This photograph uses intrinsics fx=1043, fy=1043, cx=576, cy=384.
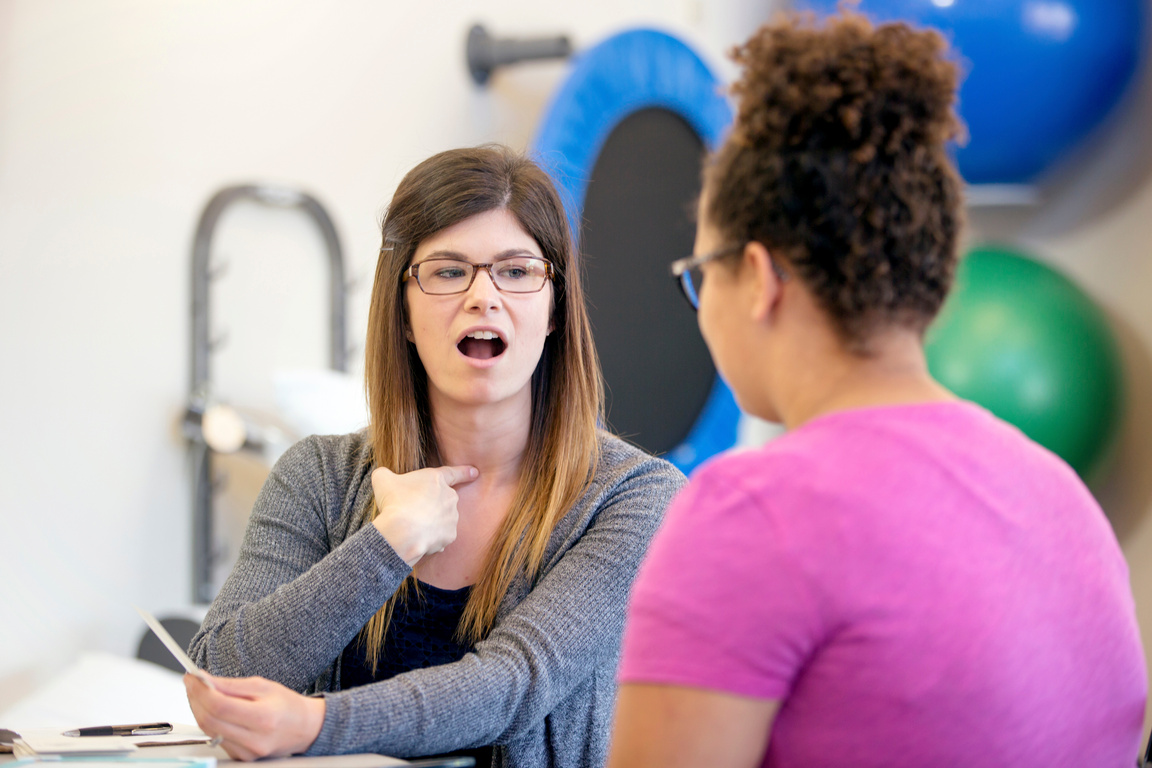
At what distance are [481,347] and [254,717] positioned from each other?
0.51m

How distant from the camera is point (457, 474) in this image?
3.87 feet

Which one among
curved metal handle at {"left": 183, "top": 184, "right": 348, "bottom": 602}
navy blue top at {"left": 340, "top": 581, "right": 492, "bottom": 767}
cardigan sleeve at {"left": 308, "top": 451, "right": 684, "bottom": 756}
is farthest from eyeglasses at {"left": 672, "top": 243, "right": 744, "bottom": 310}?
curved metal handle at {"left": 183, "top": 184, "right": 348, "bottom": 602}

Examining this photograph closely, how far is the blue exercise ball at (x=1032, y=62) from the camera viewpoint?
91.3 inches

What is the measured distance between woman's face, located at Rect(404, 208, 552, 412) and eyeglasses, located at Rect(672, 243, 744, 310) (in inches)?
13.6

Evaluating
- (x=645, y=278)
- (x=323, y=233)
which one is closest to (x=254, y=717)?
(x=323, y=233)

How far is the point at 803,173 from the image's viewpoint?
65cm

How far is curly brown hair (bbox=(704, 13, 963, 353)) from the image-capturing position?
64cm

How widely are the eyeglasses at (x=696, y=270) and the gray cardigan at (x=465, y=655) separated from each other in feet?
1.12

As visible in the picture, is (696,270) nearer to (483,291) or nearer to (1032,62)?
(483,291)

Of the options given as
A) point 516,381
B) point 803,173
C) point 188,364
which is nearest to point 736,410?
point 188,364

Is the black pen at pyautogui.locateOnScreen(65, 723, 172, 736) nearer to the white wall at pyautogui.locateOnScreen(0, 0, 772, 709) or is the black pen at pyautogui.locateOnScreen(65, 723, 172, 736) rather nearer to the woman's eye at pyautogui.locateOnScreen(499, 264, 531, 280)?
the woman's eye at pyautogui.locateOnScreen(499, 264, 531, 280)

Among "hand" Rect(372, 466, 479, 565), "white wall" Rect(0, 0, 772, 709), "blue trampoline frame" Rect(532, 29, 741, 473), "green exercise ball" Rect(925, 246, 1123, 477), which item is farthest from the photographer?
"green exercise ball" Rect(925, 246, 1123, 477)

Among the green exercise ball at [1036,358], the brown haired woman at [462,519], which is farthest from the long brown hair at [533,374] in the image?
the green exercise ball at [1036,358]

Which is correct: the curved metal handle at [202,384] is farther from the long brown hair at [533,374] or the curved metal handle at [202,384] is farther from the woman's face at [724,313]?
the woman's face at [724,313]
